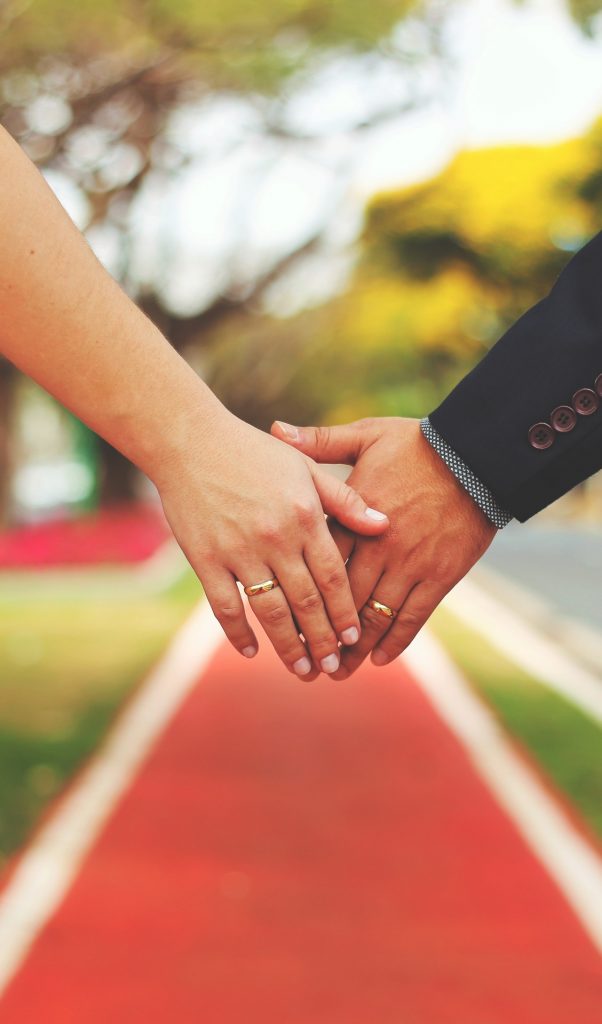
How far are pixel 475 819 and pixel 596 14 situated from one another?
3.76 meters

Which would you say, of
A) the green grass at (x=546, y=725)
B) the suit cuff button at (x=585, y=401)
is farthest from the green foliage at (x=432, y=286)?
the suit cuff button at (x=585, y=401)

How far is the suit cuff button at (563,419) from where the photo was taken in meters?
2.49

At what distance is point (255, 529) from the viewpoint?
2.44 meters

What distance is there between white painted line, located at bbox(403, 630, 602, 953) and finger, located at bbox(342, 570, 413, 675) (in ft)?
6.03

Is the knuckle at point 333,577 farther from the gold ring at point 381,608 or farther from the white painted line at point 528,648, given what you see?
the white painted line at point 528,648

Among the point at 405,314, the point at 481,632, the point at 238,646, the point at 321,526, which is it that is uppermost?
the point at 321,526

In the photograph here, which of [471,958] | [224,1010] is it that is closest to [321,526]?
[224,1010]

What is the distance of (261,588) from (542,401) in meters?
0.71

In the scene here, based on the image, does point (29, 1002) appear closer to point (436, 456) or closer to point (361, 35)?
point (436, 456)

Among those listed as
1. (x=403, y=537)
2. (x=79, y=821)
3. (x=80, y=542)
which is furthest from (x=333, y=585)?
(x=80, y=542)

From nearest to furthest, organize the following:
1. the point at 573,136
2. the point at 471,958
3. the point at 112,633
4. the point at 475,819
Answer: the point at 471,958, the point at 475,819, the point at 112,633, the point at 573,136

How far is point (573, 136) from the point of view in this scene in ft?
56.7

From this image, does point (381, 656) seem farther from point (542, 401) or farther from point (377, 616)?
A: point (542, 401)

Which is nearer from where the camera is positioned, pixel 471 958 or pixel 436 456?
pixel 436 456
